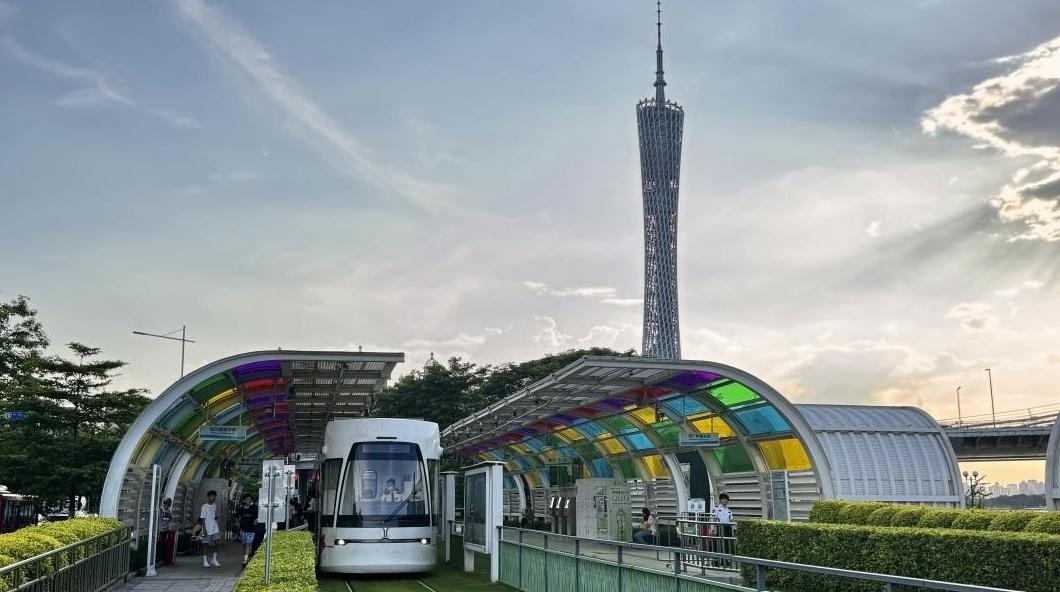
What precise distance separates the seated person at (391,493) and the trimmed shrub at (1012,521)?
1105 cm

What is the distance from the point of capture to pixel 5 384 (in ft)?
115

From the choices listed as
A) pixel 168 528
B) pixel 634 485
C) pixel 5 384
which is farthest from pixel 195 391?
pixel 5 384

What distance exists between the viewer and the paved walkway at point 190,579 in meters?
19.1

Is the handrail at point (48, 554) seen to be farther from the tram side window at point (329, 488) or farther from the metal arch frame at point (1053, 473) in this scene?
the metal arch frame at point (1053, 473)

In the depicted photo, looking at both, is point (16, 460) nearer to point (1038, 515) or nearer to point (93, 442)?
point (93, 442)

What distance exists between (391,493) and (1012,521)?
11521 millimetres

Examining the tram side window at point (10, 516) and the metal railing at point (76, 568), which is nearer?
the metal railing at point (76, 568)

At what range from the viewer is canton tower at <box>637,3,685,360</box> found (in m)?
126

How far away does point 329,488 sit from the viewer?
66.9 ft

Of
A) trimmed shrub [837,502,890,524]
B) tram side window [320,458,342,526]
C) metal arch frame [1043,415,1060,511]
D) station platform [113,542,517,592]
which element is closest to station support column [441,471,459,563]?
station platform [113,542,517,592]

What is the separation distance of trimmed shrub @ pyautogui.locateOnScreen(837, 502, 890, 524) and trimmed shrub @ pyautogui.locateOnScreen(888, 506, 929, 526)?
2.18 ft

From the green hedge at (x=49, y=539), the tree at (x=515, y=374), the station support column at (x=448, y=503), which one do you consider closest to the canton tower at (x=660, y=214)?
the tree at (x=515, y=374)

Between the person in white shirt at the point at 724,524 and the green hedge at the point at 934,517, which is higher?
the green hedge at the point at 934,517

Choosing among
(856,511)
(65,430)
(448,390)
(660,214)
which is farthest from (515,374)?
(660,214)
